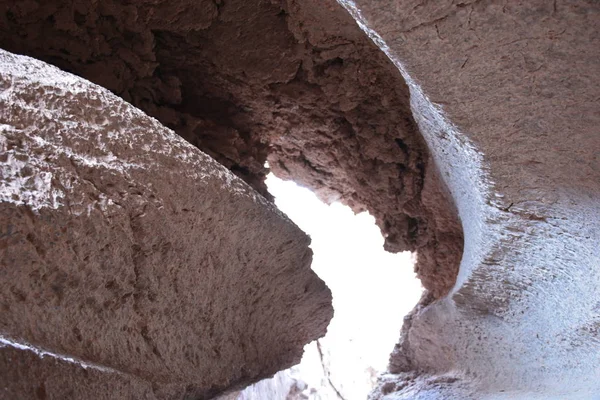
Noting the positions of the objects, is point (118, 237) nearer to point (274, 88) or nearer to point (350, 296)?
point (274, 88)

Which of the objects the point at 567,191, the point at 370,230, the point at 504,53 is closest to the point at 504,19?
the point at 504,53

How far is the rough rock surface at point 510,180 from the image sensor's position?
1059 mm

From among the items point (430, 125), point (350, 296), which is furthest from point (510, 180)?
point (350, 296)

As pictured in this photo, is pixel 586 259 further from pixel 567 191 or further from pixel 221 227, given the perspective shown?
pixel 221 227

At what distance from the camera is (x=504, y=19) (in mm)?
1034

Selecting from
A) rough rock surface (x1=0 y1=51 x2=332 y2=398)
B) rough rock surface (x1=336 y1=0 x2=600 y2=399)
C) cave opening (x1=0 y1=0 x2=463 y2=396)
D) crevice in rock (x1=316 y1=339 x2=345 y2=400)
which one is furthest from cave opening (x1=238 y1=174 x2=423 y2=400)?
rough rock surface (x1=0 y1=51 x2=332 y2=398)

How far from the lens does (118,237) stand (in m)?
1.08

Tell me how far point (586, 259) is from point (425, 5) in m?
0.80

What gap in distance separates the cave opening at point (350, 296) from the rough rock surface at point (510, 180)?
4.97 ft

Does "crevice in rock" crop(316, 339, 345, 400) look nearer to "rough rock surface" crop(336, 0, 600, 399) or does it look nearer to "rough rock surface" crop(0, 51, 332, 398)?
"rough rock surface" crop(336, 0, 600, 399)

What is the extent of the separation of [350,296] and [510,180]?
2.94 meters

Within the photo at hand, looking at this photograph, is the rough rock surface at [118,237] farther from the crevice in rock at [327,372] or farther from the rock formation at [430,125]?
the crevice in rock at [327,372]

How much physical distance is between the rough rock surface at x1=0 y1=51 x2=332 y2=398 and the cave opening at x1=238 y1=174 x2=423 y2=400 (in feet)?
7.05

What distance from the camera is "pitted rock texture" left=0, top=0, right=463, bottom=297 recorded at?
5.60 ft
